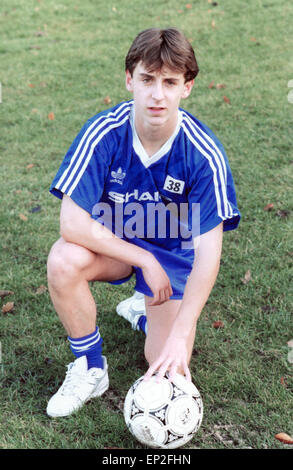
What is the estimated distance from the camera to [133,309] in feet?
11.4

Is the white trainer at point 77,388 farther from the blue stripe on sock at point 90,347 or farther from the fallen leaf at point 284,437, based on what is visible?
the fallen leaf at point 284,437

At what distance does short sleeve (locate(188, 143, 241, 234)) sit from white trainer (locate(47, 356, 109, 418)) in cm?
92

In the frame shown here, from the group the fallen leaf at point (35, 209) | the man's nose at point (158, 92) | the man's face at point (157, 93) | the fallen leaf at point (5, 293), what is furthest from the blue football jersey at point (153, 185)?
the fallen leaf at point (35, 209)

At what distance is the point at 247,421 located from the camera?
9.10 feet

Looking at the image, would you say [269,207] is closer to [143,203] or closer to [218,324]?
[218,324]

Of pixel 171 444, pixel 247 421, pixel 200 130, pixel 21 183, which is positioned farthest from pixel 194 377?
pixel 21 183

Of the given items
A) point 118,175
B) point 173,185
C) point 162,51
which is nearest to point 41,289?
point 118,175

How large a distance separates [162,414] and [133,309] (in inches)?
40.9

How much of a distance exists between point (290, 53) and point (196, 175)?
5986 mm

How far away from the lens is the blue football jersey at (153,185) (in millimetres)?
2748

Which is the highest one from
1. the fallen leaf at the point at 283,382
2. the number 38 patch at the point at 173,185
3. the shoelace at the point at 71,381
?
the number 38 patch at the point at 173,185

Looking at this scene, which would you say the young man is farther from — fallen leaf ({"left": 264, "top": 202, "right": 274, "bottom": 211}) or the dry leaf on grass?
fallen leaf ({"left": 264, "top": 202, "right": 274, "bottom": 211})

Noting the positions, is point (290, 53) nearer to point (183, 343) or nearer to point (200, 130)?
point (200, 130)

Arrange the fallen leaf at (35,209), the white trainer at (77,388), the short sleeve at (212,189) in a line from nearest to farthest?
the short sleeve at (212,189) → the white trainer at (77,388) → the fallen leaf at (35,209)
